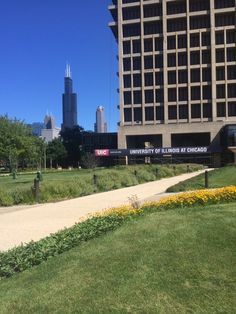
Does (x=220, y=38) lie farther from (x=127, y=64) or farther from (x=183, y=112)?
(x=127, y=64)

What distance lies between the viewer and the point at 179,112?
349ft

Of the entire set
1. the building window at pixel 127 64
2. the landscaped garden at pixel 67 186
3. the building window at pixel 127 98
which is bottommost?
the landscaped garden at pixel 67 186

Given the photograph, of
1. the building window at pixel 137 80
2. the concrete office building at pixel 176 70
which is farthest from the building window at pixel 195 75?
the building window at pixel 137 80

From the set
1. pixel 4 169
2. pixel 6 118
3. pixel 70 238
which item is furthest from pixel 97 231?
pixel 4 169

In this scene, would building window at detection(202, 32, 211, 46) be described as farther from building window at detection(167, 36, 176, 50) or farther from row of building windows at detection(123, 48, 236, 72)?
building window at detection(167, 36, 176, 50)

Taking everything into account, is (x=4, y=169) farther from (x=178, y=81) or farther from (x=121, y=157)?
(x=178, y=81)

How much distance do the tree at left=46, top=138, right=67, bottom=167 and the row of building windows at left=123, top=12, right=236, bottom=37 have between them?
101 ft

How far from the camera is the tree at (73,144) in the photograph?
127625 mm

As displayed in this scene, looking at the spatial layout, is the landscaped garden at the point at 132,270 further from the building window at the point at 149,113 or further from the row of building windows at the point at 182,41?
the building window at the point at 149,113

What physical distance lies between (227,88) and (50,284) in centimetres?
10086

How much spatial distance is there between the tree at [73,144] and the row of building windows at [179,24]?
106 ft

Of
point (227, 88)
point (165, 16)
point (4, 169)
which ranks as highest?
point (165, 16)

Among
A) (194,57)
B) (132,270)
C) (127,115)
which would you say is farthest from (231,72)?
(132,270)

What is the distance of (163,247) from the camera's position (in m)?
6.64
